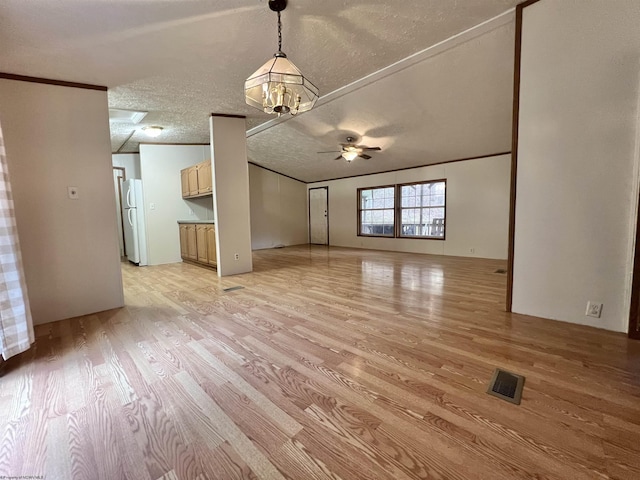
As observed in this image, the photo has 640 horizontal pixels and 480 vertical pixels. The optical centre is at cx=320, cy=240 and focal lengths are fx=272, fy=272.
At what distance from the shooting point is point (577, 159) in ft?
7.51

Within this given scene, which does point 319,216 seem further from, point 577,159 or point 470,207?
point 577,159

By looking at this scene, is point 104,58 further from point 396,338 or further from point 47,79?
point 396,338

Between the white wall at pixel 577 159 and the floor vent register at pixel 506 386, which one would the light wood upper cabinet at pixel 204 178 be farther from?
the floor vent register at pixel 506 386

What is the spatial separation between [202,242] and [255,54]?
3533 mm

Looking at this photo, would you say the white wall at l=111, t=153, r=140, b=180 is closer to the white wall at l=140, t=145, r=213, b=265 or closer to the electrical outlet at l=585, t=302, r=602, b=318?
the white wall at l=140, t=145, r=213, b=265

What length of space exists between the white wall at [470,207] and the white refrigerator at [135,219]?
5.84 meters

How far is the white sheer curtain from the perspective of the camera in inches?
72.9

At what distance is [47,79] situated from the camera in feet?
8.98

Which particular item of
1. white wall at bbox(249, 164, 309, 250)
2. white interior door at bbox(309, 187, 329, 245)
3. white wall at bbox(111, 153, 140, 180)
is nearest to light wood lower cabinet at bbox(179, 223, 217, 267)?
white wall at bbox(111, 153, 140, 180)

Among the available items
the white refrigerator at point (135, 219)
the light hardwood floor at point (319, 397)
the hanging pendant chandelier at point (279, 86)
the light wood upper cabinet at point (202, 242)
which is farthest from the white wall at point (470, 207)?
the white refrigerator at point (135, 219)

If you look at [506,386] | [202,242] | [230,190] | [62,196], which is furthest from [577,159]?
[202,242]

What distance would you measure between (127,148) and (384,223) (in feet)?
21.8

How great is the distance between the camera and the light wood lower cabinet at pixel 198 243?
195 inches

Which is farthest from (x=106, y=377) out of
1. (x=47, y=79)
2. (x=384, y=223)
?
(x=384, y=223)
